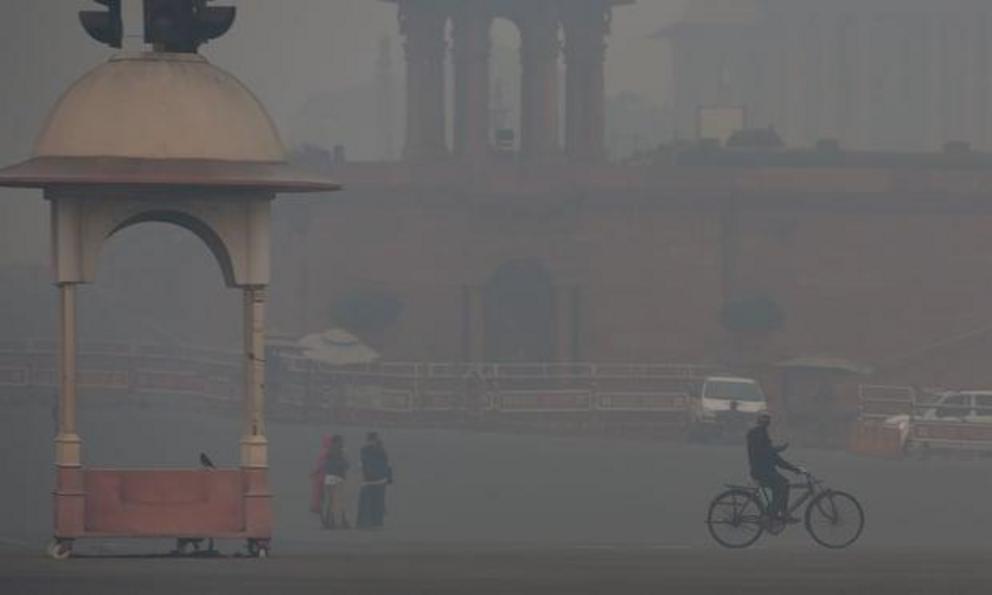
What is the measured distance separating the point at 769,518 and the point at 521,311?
4801 centimetres

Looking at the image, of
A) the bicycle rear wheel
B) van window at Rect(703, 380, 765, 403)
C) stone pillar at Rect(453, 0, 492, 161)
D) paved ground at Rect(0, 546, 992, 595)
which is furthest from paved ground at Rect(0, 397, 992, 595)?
stone pillar at Rect(453, 0, 492, 161)

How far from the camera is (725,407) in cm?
6531

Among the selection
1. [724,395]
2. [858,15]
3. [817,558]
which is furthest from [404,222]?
[858,15]

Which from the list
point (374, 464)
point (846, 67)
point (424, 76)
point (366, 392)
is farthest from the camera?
point (846, 67)

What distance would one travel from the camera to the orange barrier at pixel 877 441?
59.6m

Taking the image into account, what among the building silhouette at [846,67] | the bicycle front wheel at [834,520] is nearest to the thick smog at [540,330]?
the bicycle front wheel at [834,520]

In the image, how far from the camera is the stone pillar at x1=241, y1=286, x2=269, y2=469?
2622cm

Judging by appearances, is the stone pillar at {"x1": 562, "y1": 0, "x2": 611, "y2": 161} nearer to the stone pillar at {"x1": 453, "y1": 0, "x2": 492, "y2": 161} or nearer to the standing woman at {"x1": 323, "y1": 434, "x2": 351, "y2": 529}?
the stone pillar at {"x1": 453, "y1": 0, "x2": 492, "y2": 161}

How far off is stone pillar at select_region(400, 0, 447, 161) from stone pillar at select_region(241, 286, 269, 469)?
178 ft

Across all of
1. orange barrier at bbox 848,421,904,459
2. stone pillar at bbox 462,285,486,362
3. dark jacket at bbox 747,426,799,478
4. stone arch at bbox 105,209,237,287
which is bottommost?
orange barrier at bbox 848,421,904,459

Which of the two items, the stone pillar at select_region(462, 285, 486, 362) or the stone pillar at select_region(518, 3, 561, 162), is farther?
the stone pillar at select_region(518, 3, 561, 162)

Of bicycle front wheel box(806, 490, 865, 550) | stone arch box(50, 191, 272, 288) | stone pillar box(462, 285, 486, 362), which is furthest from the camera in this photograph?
stone pillar box(462, 285, 486, 362)

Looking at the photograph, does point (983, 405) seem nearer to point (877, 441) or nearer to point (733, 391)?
point (877, 441)

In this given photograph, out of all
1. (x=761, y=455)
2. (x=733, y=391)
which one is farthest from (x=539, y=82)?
(x=761, y=455)
